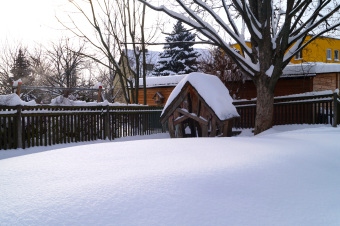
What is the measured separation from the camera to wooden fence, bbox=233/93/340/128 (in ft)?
35.6

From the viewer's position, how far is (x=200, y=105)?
27.7 ft

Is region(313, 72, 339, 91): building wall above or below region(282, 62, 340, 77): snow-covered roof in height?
below

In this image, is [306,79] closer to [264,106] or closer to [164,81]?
[264,106]

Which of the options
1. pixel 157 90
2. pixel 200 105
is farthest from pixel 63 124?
pixel 157 90

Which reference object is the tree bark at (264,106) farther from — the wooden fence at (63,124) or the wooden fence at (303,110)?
the wooden fence at (63,124)

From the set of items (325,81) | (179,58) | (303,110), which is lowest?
(303,110)

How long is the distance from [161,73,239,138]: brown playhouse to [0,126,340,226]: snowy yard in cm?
473

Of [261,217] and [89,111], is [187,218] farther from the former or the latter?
[89,111]

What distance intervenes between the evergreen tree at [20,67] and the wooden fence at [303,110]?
26.3m

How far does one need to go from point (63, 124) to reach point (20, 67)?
27.2 m

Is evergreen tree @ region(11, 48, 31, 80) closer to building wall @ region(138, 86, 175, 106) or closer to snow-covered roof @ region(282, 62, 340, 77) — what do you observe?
building wall @ region(138, 86, 175, 106)

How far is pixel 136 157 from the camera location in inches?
120

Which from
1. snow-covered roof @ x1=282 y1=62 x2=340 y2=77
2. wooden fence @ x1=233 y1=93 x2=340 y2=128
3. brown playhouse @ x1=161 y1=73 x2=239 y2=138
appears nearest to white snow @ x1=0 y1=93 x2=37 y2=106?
brown playhouse @ x1=161 y1=73 x2=239 y2=138

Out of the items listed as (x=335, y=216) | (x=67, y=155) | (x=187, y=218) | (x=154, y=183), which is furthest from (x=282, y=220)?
(x=67, y=155)
